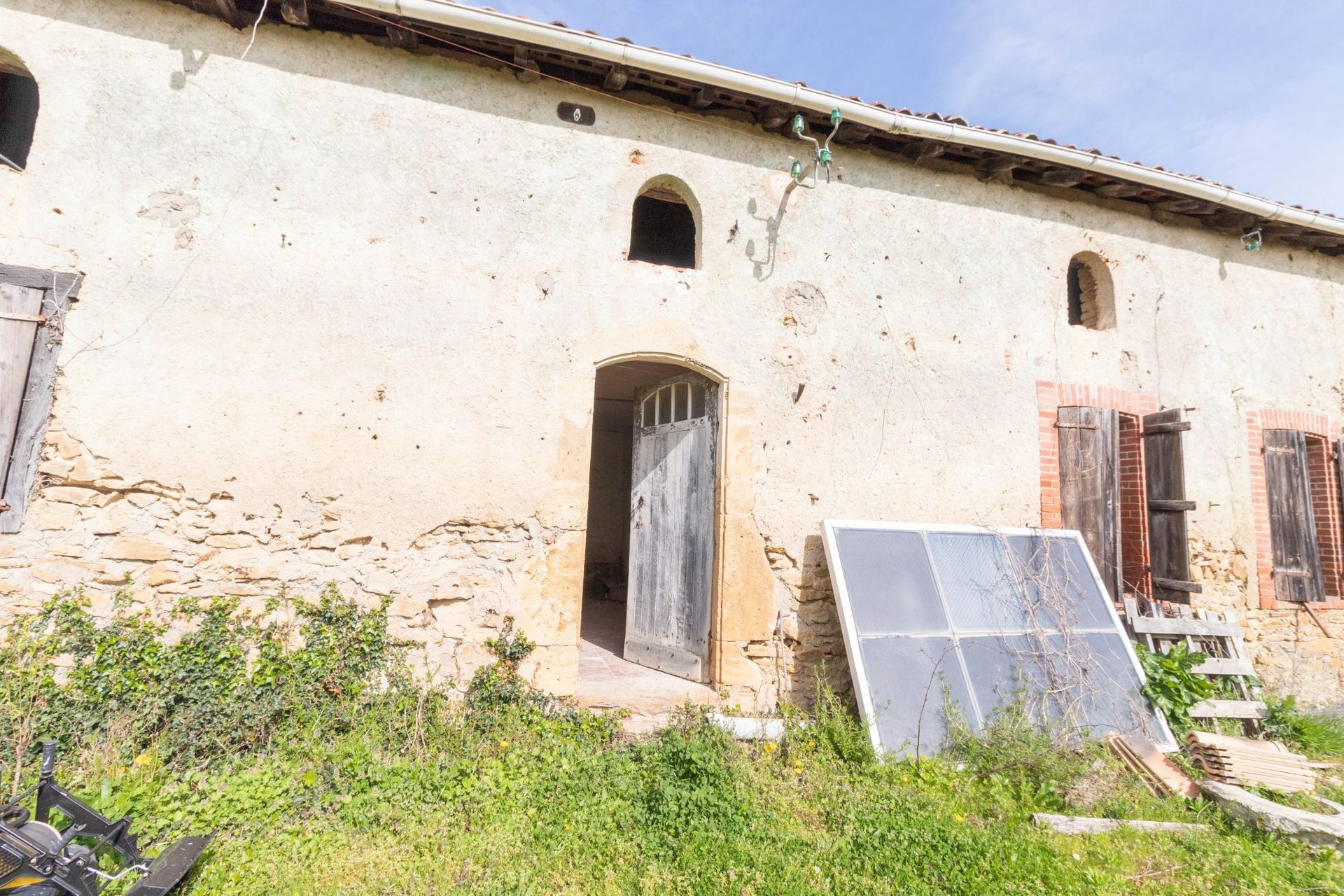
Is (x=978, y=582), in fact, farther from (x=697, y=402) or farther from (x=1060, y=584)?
(x=697, y=402)

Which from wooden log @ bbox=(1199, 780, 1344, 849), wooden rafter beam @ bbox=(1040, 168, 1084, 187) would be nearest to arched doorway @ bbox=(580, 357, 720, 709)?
wooden log @ bbox=(1199, 780, 1344, 849)

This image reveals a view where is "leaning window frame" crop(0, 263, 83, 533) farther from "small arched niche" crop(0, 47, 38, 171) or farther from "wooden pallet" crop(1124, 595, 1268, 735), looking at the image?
"wooden pallet" crop(1124, 595, 1268, 735)

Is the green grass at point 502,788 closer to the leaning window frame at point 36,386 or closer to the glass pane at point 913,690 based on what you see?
the glass pane at point 913,690

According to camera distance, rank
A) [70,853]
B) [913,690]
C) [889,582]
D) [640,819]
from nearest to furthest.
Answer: [70,853], [640,819], [913,690], [889,582]

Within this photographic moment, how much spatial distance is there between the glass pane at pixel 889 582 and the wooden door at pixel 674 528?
1.05 metres

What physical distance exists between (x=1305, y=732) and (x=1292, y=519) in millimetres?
2265

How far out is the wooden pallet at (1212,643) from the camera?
503 centimetres

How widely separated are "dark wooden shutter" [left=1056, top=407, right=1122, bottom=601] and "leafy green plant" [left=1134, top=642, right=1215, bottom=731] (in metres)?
0.71

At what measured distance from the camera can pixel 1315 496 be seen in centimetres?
659

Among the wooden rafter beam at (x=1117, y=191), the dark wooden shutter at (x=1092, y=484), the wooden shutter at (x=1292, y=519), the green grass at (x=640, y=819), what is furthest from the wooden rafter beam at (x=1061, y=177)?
the green grass at (x=640, y=819)

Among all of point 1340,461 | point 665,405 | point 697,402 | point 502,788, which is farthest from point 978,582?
point 1340,461

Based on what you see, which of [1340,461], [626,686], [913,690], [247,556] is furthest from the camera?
[1340,461]

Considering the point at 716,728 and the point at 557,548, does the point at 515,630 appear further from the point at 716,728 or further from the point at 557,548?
the point at 716,728

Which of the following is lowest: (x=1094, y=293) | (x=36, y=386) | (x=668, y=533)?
(x=668, y=533)
